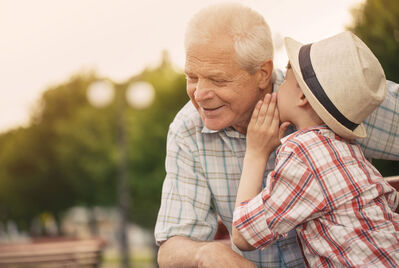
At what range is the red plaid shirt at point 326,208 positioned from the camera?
1.98m

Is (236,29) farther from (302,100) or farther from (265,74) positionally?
(302,100)

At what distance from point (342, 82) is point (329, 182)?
0.40 meters

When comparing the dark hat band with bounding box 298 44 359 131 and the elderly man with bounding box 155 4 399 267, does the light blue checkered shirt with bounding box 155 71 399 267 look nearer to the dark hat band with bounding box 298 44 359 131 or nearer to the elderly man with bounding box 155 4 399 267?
the elderly man with bounding box 155 4 399 267

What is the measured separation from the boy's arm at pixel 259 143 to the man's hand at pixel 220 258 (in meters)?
0.23

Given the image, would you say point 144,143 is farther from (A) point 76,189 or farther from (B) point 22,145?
(B) point 22,145

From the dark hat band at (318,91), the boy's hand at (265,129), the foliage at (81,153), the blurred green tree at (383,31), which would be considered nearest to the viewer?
the dark hat band at (318,91)

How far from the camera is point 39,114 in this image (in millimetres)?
31344

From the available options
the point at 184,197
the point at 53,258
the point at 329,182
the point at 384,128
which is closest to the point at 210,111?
the point at 184,197

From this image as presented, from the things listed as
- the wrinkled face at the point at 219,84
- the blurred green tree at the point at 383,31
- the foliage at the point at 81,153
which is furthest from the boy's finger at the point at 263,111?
the foliage at the point at 81,153

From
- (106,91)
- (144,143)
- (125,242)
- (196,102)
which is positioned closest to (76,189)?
(144,143)

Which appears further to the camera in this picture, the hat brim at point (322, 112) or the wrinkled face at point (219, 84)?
the wrinkled face at point (219, 84)

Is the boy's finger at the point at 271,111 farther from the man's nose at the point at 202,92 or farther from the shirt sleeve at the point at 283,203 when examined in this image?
the shirt sleeve at the point at 283,203

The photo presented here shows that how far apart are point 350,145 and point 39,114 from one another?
30.9 meters

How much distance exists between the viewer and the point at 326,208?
6.57ft
